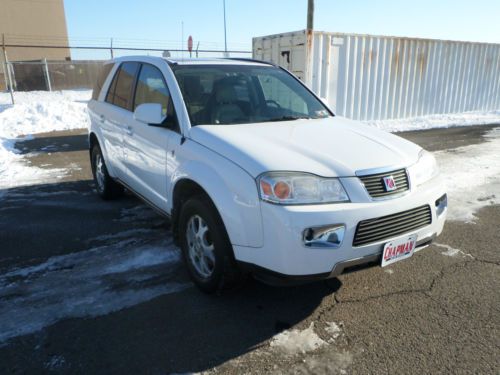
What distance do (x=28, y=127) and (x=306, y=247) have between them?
35.5 ft

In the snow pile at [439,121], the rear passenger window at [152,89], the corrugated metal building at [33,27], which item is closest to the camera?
the rear passenger window at [152,89]

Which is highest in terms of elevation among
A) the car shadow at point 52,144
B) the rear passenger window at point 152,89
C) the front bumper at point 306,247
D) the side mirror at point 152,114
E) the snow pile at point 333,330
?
the rear passenger window at point 152,89

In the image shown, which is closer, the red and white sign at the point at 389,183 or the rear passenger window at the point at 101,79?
the red and white sign at the point at 389,183

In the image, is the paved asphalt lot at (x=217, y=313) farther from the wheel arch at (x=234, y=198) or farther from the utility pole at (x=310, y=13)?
the utility pole at (x=310, y=13)

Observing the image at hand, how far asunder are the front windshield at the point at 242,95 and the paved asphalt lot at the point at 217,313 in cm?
143

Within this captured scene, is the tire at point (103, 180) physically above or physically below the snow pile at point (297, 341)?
above

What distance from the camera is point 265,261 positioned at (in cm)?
261

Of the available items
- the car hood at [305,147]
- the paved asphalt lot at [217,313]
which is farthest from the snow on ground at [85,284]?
the car hood at [305,147]

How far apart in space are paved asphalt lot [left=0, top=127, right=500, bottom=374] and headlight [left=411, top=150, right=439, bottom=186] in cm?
96

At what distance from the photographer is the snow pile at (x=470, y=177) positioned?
5.42m

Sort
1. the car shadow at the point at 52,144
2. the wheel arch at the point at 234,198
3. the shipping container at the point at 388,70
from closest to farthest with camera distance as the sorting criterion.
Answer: the wheel arch at the point at 234,198
the car shadow at the point at 52,144
the shipping container at the point at 388,70

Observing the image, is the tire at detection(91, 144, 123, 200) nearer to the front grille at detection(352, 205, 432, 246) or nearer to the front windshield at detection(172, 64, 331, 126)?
the front windshield at detection(172, 64, 331, 126)

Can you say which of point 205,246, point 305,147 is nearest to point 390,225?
point 305,147

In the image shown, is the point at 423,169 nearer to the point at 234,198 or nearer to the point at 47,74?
the point at 234,198
